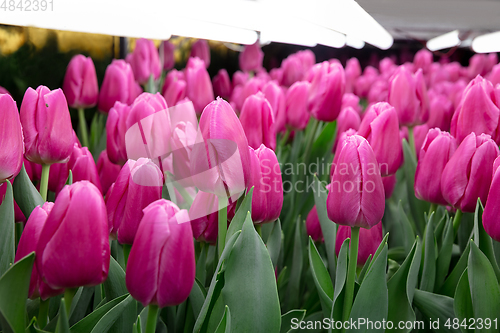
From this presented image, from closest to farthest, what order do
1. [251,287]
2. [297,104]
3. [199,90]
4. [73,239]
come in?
1. [73,239]
2. [251,287]
3. [297,104]
4. [199,90]

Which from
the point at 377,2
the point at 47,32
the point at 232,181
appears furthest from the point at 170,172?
the point at 47,32

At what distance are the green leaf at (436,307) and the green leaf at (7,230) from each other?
1.63ft

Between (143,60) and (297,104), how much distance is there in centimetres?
53

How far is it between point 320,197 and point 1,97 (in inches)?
17.6

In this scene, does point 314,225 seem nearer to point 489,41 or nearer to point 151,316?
point 151,316

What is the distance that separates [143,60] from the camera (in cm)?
128

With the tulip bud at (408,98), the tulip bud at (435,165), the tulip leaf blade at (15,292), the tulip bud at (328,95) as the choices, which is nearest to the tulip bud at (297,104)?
the tulip bud at (328,95)

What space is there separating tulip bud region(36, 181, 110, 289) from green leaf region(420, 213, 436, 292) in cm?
43

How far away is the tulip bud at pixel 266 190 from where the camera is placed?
1.67 feet

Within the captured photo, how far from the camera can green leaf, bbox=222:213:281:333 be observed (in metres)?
0.44

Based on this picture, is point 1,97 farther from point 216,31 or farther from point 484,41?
point 484,41

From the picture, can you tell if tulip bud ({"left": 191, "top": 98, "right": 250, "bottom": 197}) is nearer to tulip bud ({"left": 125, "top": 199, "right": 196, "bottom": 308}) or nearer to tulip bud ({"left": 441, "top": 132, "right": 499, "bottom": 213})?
tulip bud ({"left": 125, "top": 199, "right": 196, "bottom": 308})

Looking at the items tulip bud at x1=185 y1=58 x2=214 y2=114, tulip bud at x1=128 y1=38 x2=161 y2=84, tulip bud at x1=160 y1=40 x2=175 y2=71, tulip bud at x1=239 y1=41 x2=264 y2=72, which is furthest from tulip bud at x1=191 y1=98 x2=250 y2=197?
tulip bud at x1=239 y1=41 x2=264 y2=72

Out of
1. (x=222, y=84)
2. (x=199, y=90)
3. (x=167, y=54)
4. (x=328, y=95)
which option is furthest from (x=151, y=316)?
(x=167, y=54)
